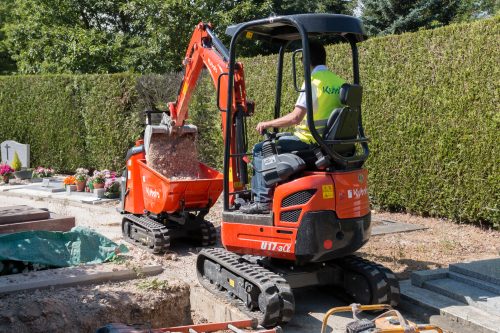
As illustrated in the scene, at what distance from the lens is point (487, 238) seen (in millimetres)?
8570

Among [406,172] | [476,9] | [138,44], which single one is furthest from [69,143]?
[476,9]

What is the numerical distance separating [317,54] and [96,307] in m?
2.97

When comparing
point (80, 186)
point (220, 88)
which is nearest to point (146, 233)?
point (220, 88)

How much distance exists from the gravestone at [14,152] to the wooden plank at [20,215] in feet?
34.5

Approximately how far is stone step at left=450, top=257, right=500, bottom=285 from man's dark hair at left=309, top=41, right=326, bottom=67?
265 centimetres

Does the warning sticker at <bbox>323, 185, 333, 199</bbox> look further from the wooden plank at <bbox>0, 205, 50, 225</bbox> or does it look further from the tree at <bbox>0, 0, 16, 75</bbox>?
the tree at <bbox>0, 0, 16, 75</bbox>

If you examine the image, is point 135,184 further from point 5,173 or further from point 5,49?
point 5,49

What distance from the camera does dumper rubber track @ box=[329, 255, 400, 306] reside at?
217 inches

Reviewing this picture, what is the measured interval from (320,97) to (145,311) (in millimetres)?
2438

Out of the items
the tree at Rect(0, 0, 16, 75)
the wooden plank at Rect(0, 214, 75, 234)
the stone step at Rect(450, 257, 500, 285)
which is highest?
the tree at Rect(0, 0, 16, 75)

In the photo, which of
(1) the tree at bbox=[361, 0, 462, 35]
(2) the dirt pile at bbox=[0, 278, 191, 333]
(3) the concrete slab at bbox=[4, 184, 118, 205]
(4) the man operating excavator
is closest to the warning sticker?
(4) the man operating excavator

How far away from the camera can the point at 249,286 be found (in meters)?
5.48

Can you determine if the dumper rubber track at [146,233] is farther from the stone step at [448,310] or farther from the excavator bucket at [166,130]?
the stone step at [448,310]

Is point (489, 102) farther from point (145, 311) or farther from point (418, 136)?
point (145, 311)
